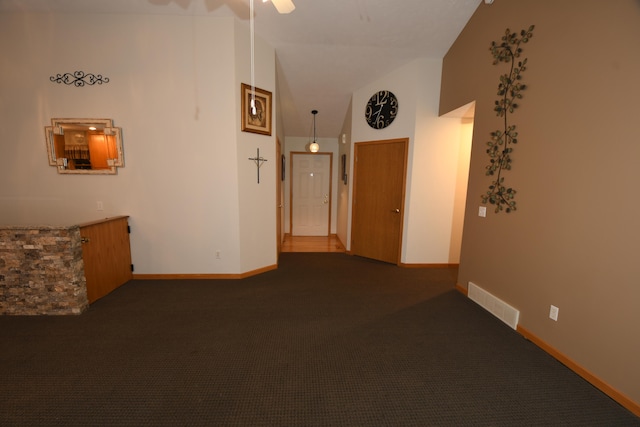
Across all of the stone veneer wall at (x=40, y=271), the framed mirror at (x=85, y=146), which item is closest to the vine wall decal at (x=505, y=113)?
the stone veneer wall at (x=40, y=271)

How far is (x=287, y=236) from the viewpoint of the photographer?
6.29m

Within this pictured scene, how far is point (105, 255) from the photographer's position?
283cm

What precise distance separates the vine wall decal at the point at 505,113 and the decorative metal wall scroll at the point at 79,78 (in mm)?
4441

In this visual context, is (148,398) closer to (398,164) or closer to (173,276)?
(173,276)

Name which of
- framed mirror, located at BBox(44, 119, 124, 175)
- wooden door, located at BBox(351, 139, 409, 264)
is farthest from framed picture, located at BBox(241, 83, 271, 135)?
wooden door, located at BBox(351, 139, 409, 264)

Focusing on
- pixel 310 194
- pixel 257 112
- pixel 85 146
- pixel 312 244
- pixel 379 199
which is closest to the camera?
pixel 85 146

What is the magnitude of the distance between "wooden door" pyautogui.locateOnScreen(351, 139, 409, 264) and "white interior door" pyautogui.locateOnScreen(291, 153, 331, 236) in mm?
1810

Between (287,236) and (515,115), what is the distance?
5003mm

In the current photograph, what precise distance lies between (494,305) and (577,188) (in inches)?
53.7

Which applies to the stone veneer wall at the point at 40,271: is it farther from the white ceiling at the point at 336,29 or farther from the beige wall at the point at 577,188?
the beige wall at the point at 577,188

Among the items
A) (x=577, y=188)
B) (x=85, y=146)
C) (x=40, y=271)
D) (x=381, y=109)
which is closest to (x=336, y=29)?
(x=381, y=109)

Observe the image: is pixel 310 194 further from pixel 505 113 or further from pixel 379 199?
pixel 505 113

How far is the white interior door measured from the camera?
616 cm

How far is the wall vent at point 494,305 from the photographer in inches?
92.6
